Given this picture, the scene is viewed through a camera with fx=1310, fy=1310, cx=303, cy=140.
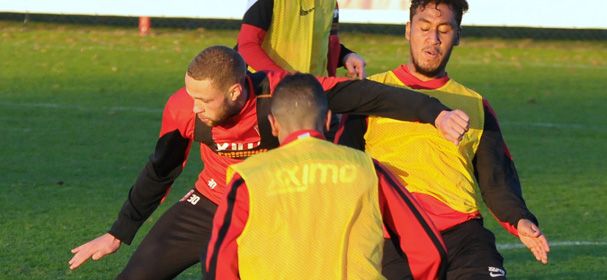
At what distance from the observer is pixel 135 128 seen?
14148mm

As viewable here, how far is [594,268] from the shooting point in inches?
332

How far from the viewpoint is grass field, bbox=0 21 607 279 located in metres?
8.93

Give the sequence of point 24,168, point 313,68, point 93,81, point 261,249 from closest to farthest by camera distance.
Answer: point 261,249
point 313,68
point 24,168
point 93,81

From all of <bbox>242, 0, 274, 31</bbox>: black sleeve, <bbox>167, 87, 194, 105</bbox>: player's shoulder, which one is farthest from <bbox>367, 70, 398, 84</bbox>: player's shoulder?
<bbox>242, 0, 274, 31</bbox>: black sleeve

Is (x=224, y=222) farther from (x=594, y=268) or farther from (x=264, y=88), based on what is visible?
(x=594, y=268)

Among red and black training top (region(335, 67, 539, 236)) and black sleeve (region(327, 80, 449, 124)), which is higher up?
black sleeve (region(327, 80, 449, 124))

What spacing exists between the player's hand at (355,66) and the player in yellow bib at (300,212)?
2530mm

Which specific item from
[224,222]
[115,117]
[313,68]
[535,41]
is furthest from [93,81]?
[224,222]

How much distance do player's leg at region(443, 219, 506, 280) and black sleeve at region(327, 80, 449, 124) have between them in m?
0.54

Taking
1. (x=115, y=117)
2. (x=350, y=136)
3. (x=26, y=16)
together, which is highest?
(x=350, y=136)

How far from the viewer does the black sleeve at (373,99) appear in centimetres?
561

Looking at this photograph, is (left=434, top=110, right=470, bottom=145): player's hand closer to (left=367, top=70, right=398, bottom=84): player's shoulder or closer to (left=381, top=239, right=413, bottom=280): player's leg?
(left=381, top=239, right=413, bottom=280): player's leg

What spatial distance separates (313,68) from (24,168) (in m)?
4.77

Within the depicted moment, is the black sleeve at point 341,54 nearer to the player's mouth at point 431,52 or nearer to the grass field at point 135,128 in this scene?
the grass field at point 135,128
